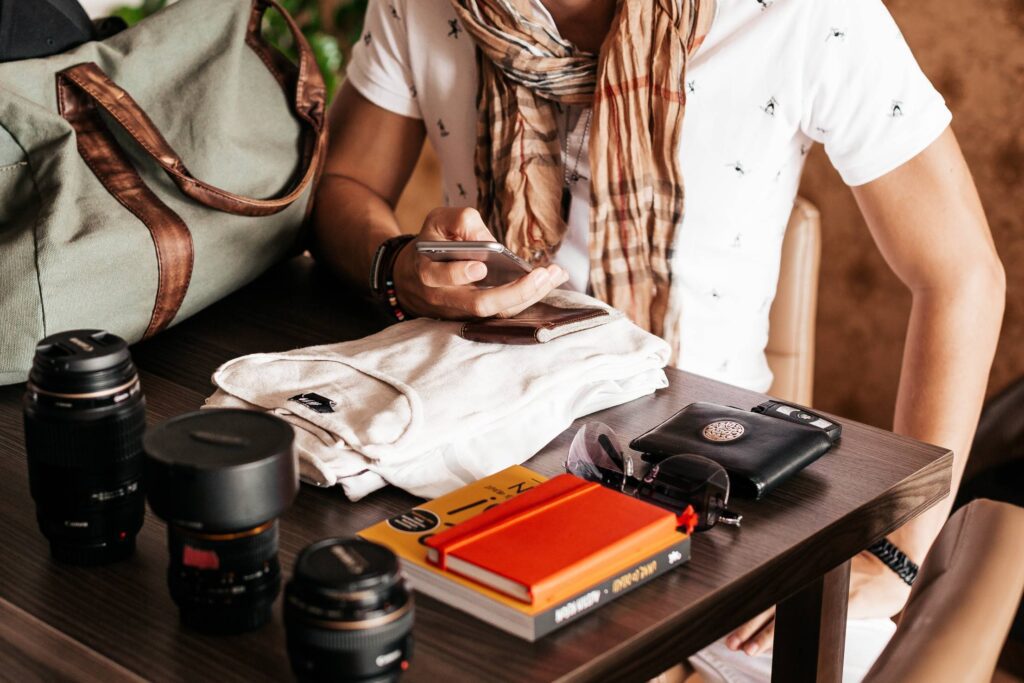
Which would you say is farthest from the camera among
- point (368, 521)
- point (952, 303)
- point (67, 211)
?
point (952, 303)

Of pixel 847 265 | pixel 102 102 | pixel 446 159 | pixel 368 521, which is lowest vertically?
pixel 847 265

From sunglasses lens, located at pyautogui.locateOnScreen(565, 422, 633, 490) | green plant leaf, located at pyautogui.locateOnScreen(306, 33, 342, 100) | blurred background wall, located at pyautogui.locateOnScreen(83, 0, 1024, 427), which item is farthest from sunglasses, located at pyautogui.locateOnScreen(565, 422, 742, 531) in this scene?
green plant leaf, located at pyautogui.locateOnScreen(306, 33, 342, 100)

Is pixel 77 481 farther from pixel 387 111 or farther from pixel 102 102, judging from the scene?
pixel 387 111

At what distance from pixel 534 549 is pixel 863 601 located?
493mm

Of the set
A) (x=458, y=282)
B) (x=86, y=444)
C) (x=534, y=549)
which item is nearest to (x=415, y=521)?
(x=534, y=549)

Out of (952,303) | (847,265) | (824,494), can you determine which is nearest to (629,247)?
(952,303)

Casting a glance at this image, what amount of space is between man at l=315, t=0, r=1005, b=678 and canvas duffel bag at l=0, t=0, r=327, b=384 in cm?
13

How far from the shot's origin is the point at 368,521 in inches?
29.3

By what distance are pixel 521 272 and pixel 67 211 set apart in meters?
0.41

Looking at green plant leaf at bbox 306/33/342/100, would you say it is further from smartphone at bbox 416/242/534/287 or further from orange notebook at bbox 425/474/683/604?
orange notebook at bbox 425/474/683/604

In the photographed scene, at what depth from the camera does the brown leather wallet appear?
3.03 ft

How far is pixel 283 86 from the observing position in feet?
4.00

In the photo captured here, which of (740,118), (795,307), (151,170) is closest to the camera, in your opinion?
(151,170)

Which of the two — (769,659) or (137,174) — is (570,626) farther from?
(137,174)
